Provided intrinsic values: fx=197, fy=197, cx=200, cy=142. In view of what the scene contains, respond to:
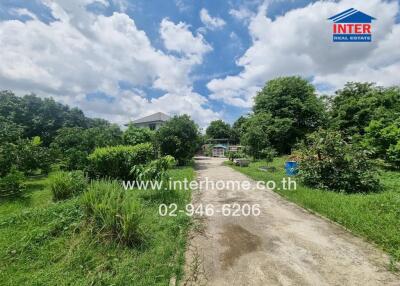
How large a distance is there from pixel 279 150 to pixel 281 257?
22.6 metres

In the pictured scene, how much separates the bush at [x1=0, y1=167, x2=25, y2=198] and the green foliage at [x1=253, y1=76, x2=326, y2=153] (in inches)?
882

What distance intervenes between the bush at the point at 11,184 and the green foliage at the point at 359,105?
23472mm

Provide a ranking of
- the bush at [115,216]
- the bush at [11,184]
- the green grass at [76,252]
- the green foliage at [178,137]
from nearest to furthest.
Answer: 1. the green grass at [76,252]
2. the bush at [115,216]
3. the bush at [11,184]
4. the green foliage at [178,137]

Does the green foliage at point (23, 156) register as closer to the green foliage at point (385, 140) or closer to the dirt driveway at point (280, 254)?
the dirt driveway at point (280, 254)

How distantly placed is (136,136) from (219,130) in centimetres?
3685

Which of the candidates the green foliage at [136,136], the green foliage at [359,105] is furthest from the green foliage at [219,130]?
the green foliage at [136,136]

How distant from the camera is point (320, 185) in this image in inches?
288

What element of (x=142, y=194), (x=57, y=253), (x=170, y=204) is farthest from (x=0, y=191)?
(x=170, y=204)

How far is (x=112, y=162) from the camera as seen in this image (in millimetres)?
7500

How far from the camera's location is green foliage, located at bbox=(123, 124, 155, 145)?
15.6 meters

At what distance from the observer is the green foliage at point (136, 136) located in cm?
1565

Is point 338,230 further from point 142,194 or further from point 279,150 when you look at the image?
point 279,150

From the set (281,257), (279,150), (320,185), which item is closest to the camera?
(281,257)

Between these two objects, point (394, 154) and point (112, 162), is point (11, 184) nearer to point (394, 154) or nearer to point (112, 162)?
point (112, 162)
